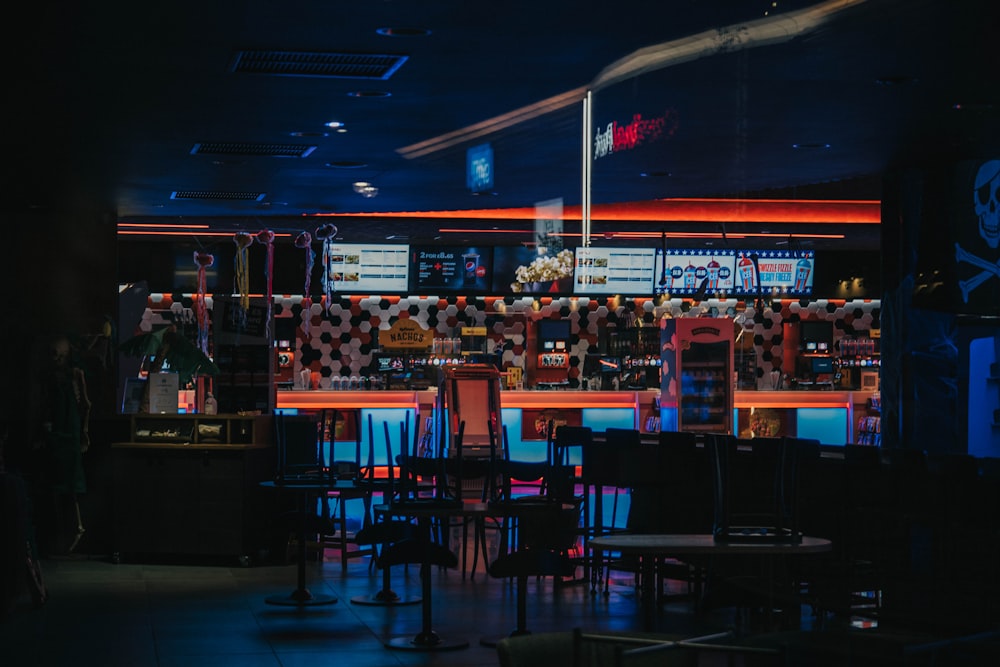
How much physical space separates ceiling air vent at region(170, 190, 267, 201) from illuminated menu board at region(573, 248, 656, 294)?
5.70 m

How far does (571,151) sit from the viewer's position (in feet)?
28.4

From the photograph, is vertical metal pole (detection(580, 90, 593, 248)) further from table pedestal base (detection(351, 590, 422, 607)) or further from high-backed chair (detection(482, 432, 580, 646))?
table pedestal base (detection(351, 590, 422, 607))

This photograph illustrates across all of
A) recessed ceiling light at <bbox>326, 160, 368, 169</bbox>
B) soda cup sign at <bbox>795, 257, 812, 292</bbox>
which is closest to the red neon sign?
recessed ceiling light at <bbox>326, 160, 368, 169</bbox>

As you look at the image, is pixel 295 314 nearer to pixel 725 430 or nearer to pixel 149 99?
pixel 725 430

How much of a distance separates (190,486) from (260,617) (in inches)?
91.8

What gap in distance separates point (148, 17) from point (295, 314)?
1130 centimetres

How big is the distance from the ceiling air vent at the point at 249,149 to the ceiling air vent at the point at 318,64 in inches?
86.7

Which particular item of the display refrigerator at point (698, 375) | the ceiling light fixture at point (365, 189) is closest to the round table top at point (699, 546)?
the ceiling light fixture at point (365, 189)

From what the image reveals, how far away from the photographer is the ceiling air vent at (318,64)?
5.93 metres

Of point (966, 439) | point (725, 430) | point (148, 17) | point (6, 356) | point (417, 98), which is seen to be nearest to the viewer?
point (148, 17)

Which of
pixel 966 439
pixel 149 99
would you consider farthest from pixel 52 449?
pixel 966 439

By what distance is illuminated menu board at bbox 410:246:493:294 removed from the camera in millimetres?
15930

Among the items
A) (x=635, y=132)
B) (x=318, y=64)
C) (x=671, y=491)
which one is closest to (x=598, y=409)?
(x=671, y=491)

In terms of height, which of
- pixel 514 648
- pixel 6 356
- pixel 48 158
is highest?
pixel 48 158
